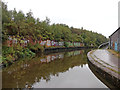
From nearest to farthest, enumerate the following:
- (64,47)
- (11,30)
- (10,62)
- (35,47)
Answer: (10,62) → (11,30) → (35,47) → (64,47)

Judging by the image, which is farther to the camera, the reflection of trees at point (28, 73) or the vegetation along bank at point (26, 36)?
the vegetation along bank at point (26, 36)

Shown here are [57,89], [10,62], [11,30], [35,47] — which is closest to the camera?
[57,89]

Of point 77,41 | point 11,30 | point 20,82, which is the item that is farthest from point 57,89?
point 77,41

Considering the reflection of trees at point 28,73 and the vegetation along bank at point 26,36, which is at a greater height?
the vegetation along bank at point 26,36

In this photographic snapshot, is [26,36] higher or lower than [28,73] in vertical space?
higher

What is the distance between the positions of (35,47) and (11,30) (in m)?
8.26

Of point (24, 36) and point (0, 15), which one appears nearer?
point (0, 15)

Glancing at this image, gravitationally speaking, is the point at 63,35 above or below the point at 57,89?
above

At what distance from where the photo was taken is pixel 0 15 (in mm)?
13008

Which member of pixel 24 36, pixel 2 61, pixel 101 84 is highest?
pixel 24 36

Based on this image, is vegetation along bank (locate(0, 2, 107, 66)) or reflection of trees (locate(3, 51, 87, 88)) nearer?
reflection of trees (locate(3, 51, 87, 88))

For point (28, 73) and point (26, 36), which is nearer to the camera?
point (28, 73)

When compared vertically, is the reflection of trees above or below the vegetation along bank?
below

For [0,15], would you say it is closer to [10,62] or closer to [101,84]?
[10,62]
